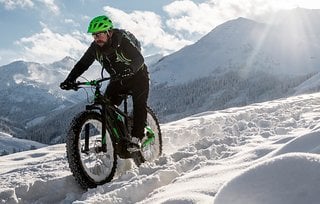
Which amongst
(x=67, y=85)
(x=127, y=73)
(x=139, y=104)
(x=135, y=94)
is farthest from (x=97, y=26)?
(x=139, y=104)

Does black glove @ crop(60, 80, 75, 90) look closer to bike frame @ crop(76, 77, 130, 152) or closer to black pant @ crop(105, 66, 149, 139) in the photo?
bike frame @ crop(76, 77, 130, 152)

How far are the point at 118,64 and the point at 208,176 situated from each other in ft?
8.39

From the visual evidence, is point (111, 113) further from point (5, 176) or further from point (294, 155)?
point (294, 155)

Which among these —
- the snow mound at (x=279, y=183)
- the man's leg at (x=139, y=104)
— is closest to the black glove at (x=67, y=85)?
the man's leg at (x=139, y=104)

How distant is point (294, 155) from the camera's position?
3188mm

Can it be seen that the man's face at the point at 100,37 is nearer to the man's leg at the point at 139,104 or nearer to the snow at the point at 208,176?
the man's leg at the point at 139,104

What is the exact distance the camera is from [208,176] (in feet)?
16.5


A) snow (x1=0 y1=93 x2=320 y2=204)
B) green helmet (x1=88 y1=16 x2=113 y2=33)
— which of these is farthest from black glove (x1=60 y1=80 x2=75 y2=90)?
snow (x1=0 y1=93 x2=320 y2=204)

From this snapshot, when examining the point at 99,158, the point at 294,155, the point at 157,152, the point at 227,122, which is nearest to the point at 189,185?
the point at 294,155

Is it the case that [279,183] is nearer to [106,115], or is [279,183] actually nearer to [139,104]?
[106,115]

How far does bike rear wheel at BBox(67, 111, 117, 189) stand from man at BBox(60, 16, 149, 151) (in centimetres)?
53

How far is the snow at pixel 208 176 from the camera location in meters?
2.97

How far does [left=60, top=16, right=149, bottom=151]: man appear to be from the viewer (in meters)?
6.28

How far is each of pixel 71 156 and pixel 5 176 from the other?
4.71 feet
